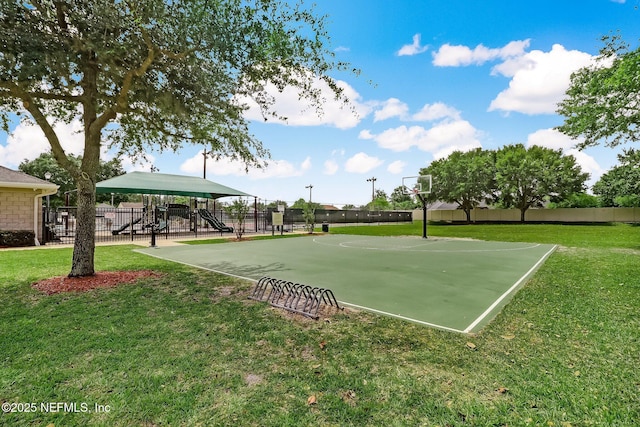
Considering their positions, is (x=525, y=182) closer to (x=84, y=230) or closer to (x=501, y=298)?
(x=501, y=298)

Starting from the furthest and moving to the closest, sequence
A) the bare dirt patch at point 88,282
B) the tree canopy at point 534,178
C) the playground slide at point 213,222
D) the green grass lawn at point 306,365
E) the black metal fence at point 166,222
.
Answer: the tree canopy at point 534,178, the playground slide at point 213,222, the black metal fence at point 166,222, the bare dirt patch at point 88,282, the green grass lawn at point 306,365

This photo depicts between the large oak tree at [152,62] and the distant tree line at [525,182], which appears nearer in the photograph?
the large oak tree at [152,62]

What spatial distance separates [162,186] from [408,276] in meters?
14.9

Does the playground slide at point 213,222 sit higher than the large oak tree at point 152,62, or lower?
lower

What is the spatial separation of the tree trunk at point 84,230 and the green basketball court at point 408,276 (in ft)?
8.23

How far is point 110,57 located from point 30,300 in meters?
4.13

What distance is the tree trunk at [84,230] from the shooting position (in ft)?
20.8

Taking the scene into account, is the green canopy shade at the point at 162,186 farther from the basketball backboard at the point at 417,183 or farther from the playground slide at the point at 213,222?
the basketball backboard at the point at 417,183

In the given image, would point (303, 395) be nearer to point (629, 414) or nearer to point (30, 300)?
point (629, 414)

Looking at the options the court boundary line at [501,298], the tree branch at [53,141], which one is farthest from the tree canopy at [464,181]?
the tree branch at [53,141]

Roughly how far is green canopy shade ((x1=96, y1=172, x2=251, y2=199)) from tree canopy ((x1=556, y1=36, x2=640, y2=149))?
16.9 meters

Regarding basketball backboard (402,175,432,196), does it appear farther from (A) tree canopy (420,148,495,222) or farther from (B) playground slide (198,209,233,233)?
(A) tree canopy (420,148,495,222)

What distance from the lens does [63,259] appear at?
9.09 meters

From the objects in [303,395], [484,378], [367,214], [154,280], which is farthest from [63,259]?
[367,214]
